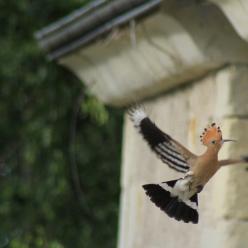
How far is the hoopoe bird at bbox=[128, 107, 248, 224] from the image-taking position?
2.33 meters

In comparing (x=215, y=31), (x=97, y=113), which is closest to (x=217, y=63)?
(x=215, y=31)

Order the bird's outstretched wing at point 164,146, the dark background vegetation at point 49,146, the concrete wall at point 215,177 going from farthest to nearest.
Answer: the dark background vegetation at point 49,146
the concrete wall at point 215,177
the bird's outstretched wing at point 164,146

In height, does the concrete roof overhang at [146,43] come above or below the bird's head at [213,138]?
above

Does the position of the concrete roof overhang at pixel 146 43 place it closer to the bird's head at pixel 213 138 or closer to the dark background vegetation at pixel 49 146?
the bird's head at pixel 213 138

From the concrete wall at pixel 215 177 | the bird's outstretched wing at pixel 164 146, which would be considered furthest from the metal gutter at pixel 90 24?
the bird's outstretched wing at pixel 164 146

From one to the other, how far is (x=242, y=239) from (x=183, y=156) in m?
1.98

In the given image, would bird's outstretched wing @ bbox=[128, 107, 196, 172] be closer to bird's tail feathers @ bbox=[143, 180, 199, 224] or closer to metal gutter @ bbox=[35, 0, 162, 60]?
bird's tail feathers @ bbox=[143, 180, 199, 224]

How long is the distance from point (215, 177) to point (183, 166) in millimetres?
2034

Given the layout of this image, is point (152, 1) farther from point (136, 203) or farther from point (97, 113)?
point (97, 113)

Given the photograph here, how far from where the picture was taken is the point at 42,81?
8633 mm

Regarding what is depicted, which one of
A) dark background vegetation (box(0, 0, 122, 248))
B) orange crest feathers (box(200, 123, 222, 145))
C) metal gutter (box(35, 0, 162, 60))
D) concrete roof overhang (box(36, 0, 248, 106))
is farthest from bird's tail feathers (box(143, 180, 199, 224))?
dark background vegetation (box(0, 0, 122, 248))

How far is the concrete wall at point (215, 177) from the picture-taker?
14.6 ft

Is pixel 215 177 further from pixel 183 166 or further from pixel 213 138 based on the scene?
pixel 213 138

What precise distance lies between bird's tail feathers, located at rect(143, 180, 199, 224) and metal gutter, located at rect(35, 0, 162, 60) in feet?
6.13
